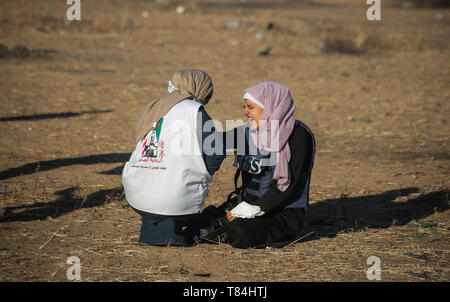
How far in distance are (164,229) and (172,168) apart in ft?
1.89

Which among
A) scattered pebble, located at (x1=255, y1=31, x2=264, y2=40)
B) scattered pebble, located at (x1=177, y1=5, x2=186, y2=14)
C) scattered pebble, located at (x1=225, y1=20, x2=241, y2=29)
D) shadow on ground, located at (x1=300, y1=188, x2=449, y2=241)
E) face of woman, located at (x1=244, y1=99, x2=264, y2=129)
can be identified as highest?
scattered pebble, located at (x1=177, y1=5, x2=186, y2=14)

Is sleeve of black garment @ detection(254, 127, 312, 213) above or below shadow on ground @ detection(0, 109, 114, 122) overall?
below

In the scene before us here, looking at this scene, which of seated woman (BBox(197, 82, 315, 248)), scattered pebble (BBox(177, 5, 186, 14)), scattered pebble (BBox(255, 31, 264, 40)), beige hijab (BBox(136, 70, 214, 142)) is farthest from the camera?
scattered pebble (BBox(177, 5, 186, 14))

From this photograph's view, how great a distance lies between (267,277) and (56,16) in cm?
1665

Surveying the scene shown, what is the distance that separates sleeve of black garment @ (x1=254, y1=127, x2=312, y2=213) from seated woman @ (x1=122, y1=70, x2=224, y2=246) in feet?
1.69

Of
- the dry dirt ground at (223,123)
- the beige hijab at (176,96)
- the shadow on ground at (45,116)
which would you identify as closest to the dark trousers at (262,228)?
the dry dirt ground at (223,123)

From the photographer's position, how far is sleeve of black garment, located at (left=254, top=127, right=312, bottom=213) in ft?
15.9

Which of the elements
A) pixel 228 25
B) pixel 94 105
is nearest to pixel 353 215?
pixel 94 105

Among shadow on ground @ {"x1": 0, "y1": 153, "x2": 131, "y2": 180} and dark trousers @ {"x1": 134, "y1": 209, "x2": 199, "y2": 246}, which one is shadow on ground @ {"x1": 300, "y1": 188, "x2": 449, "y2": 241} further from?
shadow on ground @ {"x1": 0, "y1": 153, "x2": 131, "y2": 180}

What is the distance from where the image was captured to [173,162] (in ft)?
14.9

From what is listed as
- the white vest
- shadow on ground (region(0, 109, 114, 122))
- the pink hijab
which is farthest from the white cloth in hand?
shadow on ground (region(0, 109, 114, 122))

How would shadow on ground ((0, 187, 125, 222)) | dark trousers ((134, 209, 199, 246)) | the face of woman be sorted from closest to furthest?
dark trousers ((134, 209, 199, 246)) < the face of woman < shadow on ground ((0, 187, 125, 222))

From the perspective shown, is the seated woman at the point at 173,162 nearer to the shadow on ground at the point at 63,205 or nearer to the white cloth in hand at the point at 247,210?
the white cloth in hand at the point at 247,210

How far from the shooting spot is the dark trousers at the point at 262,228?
488 cm
